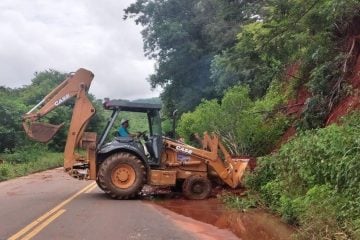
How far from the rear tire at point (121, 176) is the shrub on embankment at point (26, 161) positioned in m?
11.2

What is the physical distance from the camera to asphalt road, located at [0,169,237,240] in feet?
27.8

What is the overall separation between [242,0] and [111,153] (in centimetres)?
1857

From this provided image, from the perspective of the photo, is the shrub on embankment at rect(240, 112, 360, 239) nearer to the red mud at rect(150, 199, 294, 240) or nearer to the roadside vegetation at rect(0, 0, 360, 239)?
the roadside vegetation at rect(0, 0, 360, 239)

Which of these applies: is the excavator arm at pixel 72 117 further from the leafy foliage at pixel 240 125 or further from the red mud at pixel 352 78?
the red mud at pixel 352 78

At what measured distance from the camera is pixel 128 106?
13812 millimetres

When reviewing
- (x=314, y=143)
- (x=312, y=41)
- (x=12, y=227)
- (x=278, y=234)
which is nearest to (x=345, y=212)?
(x=278, y=234)

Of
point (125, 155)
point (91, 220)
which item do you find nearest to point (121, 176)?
→ point (125, 155)

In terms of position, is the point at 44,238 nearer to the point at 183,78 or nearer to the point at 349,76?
the point at 349,76

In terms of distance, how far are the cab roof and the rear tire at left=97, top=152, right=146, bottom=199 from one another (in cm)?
133

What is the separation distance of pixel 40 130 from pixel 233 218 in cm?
624

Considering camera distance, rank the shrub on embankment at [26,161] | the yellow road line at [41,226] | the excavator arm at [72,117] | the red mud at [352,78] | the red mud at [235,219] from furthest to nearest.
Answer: the shrub on embankment at [26,161] < the excavator arm at [72,117] < the red mud at [352,78] < the red mud at [235,219] < the yellow road line at [41,226]

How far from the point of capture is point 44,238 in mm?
8062

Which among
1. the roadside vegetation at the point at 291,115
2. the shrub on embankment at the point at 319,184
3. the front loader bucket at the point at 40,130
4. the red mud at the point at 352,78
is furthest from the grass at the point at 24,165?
the shrub on embankment at the point at 319,184

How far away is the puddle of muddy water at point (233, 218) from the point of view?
8867 mm
